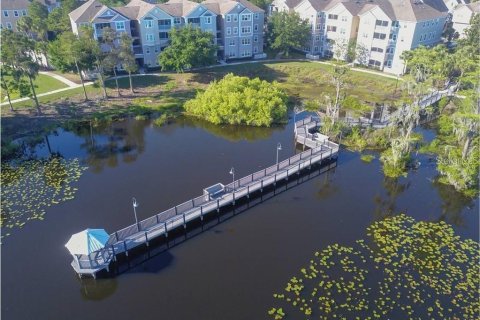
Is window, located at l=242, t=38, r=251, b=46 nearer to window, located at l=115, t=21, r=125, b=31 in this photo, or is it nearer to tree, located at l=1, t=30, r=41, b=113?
window, located at l=115, t=21, r=125, b=31

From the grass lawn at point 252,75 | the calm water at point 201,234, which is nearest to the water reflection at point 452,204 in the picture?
the calm water at point 201,234

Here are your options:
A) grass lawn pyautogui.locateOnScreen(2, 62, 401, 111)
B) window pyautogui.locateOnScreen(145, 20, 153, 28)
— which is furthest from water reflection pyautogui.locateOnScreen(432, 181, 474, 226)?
window pyautogui.locateOnScreen(145, 20, 153, 28)

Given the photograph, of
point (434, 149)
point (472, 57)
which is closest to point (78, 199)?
point (434, 149)

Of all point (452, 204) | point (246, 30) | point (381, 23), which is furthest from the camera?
point (246, 30)

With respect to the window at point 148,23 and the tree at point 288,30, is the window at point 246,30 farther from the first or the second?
the window at point 148,23

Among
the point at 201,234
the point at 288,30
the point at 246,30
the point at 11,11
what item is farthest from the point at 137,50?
the point at 201,234

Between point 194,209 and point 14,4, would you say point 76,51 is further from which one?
point 14,4
